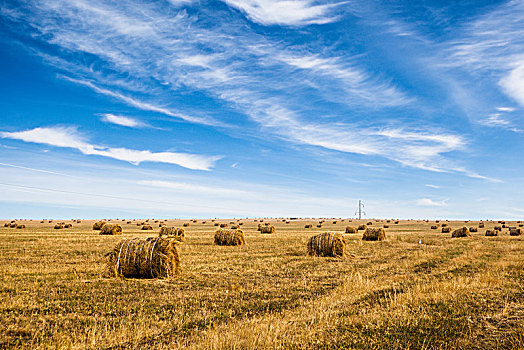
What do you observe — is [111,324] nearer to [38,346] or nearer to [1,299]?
[38,346]

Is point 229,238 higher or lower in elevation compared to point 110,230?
higher

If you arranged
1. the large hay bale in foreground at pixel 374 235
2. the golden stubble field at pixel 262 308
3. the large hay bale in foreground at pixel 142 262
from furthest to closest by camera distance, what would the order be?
the large hay bale in foreground at pixel 374 235 → the large hay bale in foreground at pixel 142 262 → the golden stubble field at pixel 262 308

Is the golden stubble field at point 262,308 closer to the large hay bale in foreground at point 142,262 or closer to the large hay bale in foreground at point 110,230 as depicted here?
the large hay bale in foreground at point 142,262

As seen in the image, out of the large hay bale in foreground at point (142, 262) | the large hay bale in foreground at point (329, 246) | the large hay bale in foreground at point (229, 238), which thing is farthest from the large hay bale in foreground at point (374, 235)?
the large hay bale in foreground at point (142, 262)

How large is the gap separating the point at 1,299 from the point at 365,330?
8.54 meters

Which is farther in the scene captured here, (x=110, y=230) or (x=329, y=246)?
(x=110, y=230)

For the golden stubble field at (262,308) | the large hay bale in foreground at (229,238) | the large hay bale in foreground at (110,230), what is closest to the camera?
the golden stubble field at (262,308)

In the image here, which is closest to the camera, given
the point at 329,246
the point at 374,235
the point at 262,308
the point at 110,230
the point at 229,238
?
the point at 262,308

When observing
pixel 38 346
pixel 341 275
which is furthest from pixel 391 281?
pixel 38 346

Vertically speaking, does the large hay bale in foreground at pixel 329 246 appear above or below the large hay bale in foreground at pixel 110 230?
above

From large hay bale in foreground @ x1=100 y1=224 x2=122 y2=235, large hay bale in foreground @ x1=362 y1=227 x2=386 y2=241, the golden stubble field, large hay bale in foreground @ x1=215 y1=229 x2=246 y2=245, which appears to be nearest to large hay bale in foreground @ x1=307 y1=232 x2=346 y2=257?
the golden stubble field

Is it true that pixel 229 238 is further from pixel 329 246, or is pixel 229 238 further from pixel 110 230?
pixel 110 230

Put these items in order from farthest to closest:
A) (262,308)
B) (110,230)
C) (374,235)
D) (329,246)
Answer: (110,230) → (374,235) → (329,246) → (262,308)

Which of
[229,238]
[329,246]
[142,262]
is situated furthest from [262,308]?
[229,238]
